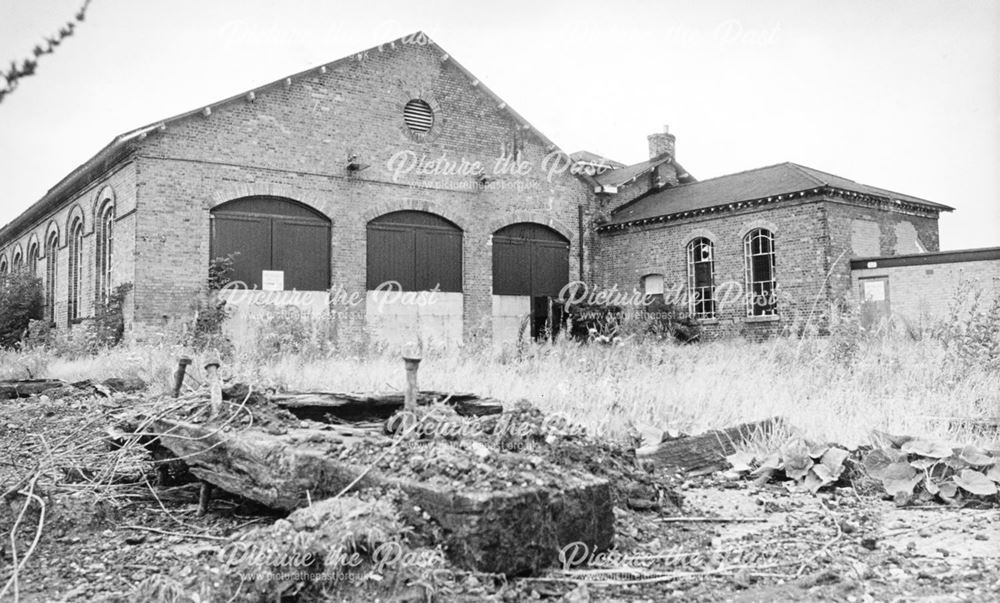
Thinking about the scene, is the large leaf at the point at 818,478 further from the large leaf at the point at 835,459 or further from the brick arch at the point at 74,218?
the brick arch at the point at 74,218

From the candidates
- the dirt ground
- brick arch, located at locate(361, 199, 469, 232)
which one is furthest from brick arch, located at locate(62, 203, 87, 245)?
the dirt ground

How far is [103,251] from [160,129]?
417 cm

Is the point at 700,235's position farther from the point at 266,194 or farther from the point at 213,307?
the point at 213,307

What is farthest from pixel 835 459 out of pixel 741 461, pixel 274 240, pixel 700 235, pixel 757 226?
pixel 700 235

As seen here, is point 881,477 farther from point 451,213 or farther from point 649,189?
point 649,189

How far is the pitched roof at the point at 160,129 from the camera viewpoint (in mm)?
14684

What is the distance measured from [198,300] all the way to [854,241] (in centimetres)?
1462

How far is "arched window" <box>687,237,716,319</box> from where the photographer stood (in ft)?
Answer: 64.0

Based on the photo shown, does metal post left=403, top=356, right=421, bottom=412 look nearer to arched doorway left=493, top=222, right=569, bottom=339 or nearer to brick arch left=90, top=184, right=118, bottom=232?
brick arch left=90, top=184, right=118, bottom=232

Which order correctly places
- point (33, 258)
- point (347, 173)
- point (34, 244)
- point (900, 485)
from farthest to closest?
1. point (33, 258)
2. point (34, 244)
3. point (347, 173)
4. point (900, 485)

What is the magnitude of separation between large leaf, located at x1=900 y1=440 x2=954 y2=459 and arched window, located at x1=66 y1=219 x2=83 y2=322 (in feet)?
65.1

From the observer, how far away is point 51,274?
2184 cm

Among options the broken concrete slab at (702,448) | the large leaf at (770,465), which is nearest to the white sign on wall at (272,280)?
the broken concrete slab at (702,448)

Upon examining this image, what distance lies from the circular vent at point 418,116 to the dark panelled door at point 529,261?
3152 mm
